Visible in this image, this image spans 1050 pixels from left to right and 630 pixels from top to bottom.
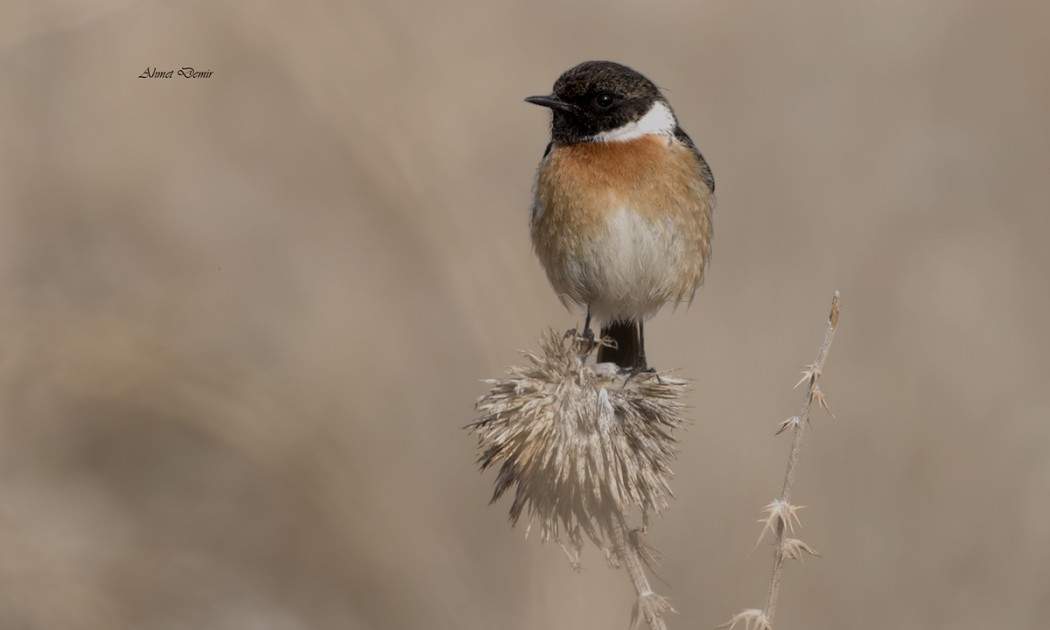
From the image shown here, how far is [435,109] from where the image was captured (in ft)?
19.3

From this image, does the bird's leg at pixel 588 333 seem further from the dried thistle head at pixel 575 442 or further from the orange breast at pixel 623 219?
the dried thistle head at pixel 575 442

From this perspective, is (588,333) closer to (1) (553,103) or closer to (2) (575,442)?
(1) (553,103)

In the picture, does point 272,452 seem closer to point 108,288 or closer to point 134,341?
point 134,341

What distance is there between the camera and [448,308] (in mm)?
5344

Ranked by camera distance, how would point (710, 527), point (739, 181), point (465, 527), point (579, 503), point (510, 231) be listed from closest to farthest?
point (579, 503)
point (510, 231)
point (710, 527)
point (465, 527)
point (739, 181)

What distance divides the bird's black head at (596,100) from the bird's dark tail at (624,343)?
85cm

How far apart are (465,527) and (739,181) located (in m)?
2.62

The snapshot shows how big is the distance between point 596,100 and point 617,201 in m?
0.46

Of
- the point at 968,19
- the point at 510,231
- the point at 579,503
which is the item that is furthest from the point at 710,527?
the point at 968,19

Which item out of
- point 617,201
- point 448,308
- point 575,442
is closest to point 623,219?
point 617,201

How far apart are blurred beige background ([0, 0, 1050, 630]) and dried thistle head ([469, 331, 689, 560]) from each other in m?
0.50

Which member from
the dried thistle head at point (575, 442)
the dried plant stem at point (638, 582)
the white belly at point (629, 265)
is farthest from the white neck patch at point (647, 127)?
the dried plant stem at point (638, 582)

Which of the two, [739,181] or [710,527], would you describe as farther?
[739,181]

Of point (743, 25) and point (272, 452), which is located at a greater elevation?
point (743, 25)
